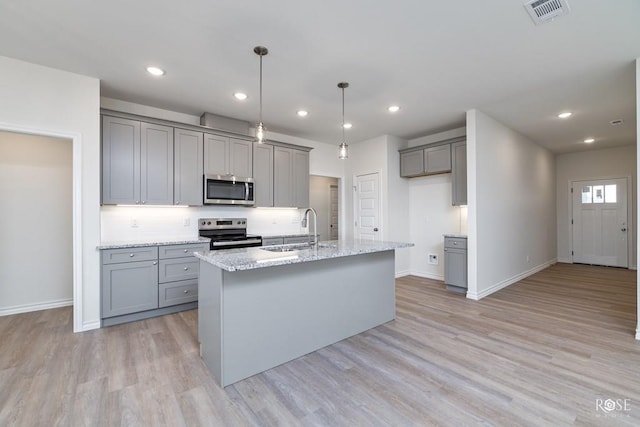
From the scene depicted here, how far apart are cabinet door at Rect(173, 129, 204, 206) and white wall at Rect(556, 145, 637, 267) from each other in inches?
325

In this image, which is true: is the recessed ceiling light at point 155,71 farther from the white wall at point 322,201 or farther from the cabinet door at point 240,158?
the white wall at point 322,201

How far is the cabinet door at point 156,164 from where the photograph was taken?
3656mm

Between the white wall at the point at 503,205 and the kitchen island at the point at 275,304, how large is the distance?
75.8 inches

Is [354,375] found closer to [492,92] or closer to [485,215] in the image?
[485,215]

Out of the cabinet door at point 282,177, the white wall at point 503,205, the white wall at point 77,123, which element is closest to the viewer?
the white wall at point 77,123

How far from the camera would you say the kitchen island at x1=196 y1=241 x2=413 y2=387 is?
7.13 feet

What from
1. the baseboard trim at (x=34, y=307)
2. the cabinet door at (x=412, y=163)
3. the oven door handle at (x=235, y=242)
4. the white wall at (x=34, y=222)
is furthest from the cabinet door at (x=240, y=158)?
the cabinet door at (x=412, y=163)

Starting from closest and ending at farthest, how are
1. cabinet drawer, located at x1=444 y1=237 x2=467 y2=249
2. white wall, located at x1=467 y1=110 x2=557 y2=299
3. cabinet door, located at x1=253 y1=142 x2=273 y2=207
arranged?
white wall, located at x1=467 y1=110 x2=557 y2=299, cabinet drawer, located at x1=444 y1=237 x2=467 y2=249, cabinet door, located at x1=253 y1=142 x2=273 y2=207

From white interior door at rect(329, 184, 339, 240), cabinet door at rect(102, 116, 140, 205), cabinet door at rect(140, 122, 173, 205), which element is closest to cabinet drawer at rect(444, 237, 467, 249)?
white interior door at rect(329, 184, 339, 240)

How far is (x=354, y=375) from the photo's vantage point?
2.29 m

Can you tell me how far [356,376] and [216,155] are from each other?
3354 mm

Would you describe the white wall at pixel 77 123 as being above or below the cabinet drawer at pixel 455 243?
above

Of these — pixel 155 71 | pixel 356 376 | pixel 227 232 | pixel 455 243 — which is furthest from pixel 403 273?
pixel 155 71

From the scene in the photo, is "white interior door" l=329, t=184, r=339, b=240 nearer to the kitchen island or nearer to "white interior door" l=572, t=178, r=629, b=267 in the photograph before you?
the kitchen island
